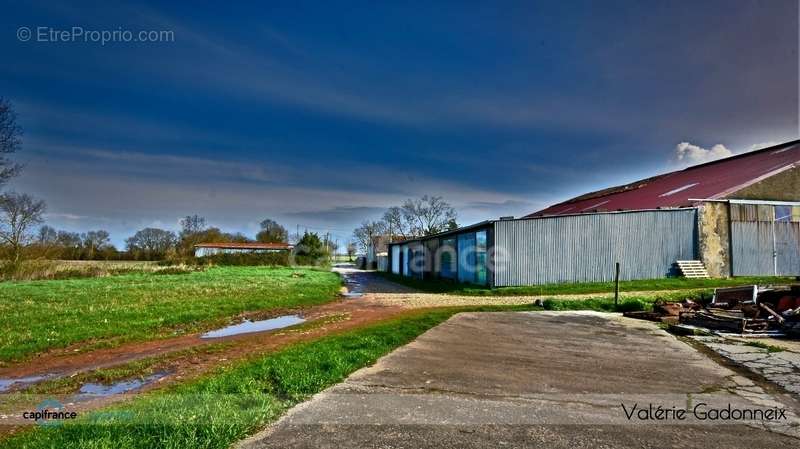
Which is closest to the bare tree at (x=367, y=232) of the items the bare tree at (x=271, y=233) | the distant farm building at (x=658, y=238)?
the bare tree at (x=271, y=233)

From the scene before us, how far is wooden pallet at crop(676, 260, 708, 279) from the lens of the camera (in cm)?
1964

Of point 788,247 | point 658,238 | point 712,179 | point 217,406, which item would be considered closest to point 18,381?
point 217,406

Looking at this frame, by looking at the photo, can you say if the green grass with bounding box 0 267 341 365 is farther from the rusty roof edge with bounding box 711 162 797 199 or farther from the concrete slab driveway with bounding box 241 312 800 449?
the rusty roof edge with bounding box 711 162 797 199

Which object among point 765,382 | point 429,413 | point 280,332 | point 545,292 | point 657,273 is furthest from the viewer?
point 657,273

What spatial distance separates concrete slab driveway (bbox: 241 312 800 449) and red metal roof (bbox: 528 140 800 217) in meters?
18.1

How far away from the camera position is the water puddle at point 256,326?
9.77m

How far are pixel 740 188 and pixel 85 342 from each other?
27.3 metres

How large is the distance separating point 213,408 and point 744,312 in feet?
36.5

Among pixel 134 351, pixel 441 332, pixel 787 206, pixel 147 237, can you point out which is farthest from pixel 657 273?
pixel 147 237

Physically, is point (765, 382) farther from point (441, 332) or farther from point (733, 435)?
point (441, 332)

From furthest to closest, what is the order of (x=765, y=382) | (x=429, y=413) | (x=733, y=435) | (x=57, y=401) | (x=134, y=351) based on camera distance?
(x=134, y=351)
(x=765, y=382)
(x=57, y=401)
(x=429, y=413)
(x=733, y=435)

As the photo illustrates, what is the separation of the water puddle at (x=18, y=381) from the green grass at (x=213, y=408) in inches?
99.5

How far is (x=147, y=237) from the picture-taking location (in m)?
72.1

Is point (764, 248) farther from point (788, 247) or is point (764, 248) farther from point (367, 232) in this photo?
point (367, 232)
